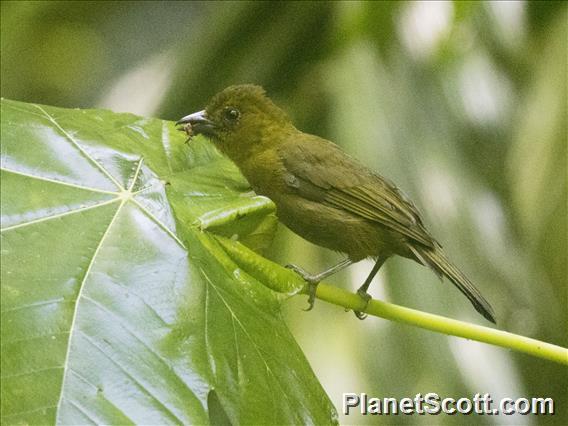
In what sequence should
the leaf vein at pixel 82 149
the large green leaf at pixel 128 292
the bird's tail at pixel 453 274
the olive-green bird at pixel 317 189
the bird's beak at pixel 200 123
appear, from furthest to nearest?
1. the olive-green bird at pixel 317 189
2. the bird's beak at pixel 200 123
3. the bird's tail at pixel 453 274
4. the leaf vein at pixel 82 149
5. the large green leaf at pixel 128 292

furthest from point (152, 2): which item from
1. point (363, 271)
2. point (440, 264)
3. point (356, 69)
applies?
point (440, 264)

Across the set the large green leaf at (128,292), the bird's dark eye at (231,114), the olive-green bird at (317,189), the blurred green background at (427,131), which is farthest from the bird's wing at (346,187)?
the large green leaf at (128,292)

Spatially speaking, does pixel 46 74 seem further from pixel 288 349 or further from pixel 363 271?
pixel 288 349

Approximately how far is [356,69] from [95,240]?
130 inches

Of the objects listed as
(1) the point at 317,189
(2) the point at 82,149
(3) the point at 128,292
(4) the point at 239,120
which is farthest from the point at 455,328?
(4) the point at 239,120

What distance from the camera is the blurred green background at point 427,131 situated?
4.00 meters

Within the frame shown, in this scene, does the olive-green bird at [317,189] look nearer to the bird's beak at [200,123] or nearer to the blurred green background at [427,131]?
the bird's beak at [200,123]

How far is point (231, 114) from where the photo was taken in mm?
3010

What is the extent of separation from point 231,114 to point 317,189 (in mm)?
384

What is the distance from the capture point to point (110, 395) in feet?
4.43

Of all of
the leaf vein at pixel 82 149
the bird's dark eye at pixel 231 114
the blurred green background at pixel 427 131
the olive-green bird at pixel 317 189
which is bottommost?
the leaf vein at pixel 82 149

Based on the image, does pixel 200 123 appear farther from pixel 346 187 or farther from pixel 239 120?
pixel 346 187

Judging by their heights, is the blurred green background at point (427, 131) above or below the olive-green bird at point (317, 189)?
above

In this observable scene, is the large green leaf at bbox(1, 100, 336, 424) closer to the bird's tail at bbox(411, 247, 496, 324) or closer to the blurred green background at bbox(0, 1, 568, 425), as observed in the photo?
the bird's tail at bbox(411, 247, 496, 324)
